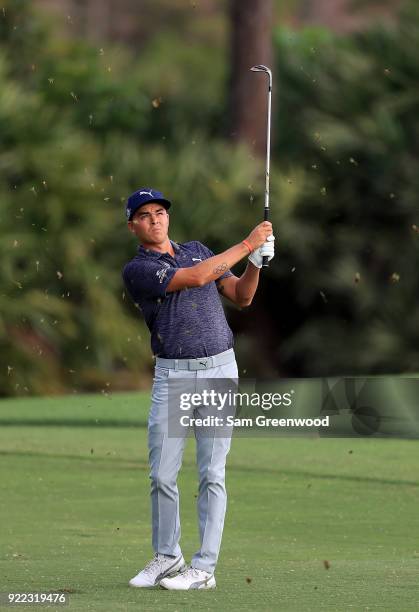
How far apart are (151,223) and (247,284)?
50 centimetres

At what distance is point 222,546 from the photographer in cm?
905

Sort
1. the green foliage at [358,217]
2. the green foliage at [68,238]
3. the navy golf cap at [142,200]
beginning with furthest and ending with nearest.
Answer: the green foliage at [358,217] < the green foliage at [68,238] < the navy golf cap at [142,200]

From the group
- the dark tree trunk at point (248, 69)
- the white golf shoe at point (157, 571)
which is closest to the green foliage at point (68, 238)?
the dark tree trunk at point (248, 69)

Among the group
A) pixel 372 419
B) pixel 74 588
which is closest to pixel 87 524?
pixel 74 588

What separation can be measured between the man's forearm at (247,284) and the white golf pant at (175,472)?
0.32 m

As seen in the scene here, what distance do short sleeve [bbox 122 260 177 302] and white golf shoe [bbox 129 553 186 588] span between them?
1129 millimetres

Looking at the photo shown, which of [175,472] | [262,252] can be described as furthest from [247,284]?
[175,472]

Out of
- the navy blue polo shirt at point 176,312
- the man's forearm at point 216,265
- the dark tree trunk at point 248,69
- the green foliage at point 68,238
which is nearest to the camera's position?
the man's forearm at point 216,265

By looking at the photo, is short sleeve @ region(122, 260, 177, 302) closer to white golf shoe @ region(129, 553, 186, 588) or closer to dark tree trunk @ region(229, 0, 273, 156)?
white golf shoe @ region(129, 553, 186, 588)

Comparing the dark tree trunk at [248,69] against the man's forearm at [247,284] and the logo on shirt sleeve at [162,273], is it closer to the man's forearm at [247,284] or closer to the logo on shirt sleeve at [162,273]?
the man's forearm at [247,284]

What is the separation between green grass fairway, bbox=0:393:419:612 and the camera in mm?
7035

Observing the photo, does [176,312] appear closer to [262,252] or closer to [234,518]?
[262,252]

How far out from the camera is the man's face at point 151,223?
286 inches

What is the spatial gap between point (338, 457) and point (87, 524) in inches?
161
